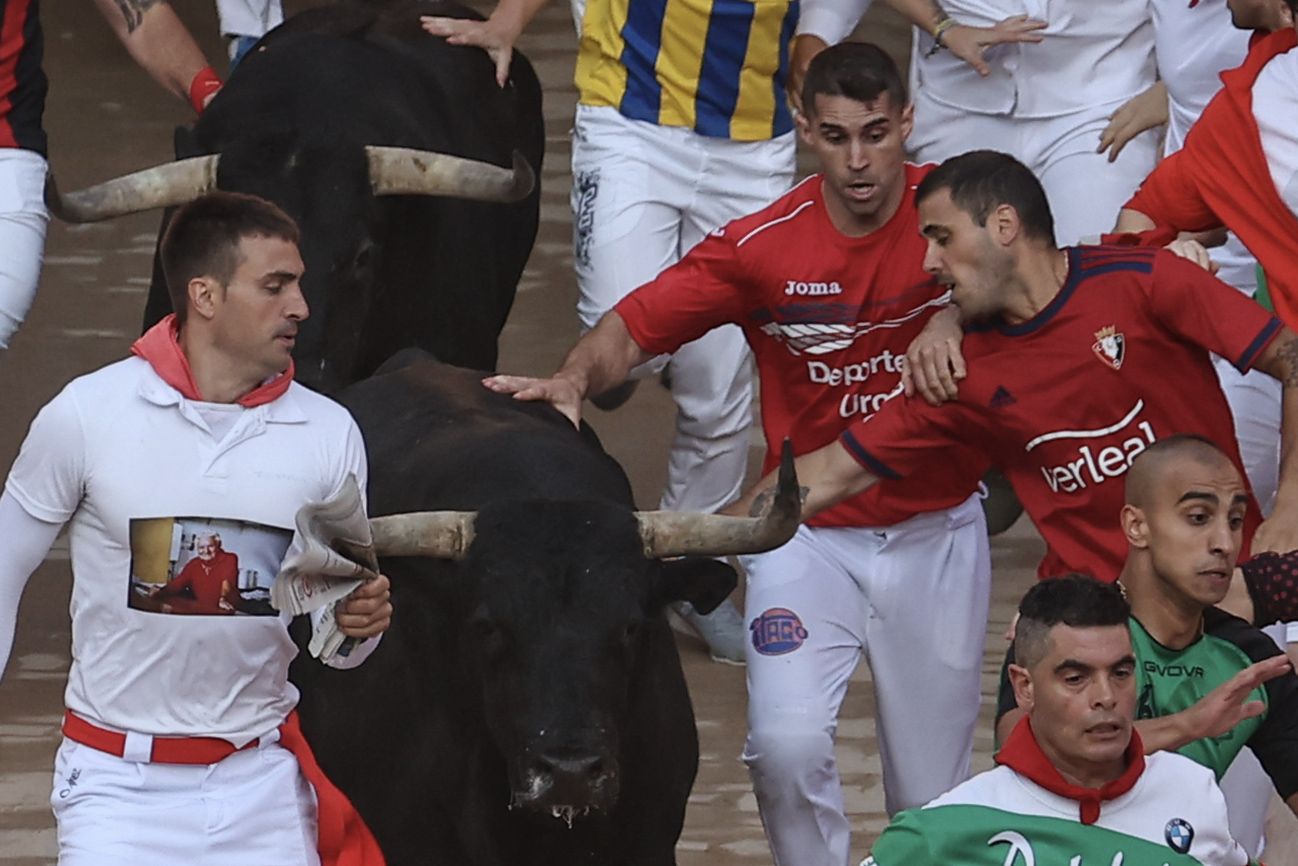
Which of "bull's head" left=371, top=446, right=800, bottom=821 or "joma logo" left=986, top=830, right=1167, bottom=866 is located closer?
"joma logo" left=986, top=830, right=1167, bottom=866

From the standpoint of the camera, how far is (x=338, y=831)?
231 inches

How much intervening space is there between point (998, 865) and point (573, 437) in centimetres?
253

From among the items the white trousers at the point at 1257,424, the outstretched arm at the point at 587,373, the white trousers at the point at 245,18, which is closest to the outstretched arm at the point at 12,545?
the outstretched arm at the point at 587,373

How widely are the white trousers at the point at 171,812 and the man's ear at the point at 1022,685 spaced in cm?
144

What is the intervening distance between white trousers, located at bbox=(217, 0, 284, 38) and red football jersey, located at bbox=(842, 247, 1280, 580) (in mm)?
4173

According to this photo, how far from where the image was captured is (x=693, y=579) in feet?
21.6

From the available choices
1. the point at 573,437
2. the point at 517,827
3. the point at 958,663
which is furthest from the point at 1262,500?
the point at 517,827

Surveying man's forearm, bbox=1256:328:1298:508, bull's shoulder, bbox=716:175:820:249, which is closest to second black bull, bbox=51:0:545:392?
bull's shoulder, bbox=716:175:820:249

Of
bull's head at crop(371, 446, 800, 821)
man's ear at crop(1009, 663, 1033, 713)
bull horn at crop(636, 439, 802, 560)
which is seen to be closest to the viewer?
man's ear at crop(1009, 663, 1033, 713)

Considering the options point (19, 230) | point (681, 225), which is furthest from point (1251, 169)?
point (19, 230)

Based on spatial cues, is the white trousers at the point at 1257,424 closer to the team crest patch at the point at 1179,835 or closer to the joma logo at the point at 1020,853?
the team crest patch at the point at 1179,835

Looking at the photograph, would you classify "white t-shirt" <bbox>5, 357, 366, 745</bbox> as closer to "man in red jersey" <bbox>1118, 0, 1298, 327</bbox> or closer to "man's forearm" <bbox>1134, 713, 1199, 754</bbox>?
"man's forearm" <bbox>1134, 713, 1199, 754</bbox>

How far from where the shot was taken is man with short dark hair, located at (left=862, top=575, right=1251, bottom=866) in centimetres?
508

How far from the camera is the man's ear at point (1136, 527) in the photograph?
579 cm
